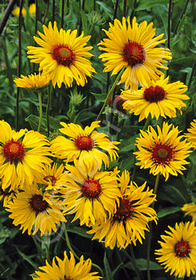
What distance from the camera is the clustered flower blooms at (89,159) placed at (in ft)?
1.72

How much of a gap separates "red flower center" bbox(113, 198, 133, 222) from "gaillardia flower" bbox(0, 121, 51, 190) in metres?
0.13

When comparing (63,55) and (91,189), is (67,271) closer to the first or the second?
(91,189)

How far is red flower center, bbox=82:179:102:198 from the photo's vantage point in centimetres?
52

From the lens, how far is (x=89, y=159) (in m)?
0.53

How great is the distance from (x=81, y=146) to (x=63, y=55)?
5.7 inches

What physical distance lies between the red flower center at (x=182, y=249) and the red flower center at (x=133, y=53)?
0.33 metres

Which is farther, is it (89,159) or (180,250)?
(180,250)

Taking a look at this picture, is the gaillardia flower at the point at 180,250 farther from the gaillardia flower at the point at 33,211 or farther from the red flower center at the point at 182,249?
the gaillardia flower at the point at 33,211

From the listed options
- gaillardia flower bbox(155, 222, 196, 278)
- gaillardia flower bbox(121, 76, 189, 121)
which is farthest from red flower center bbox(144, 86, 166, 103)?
gaillardia flower bbox(155, 222, 196, 278)

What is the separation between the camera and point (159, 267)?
0.75m

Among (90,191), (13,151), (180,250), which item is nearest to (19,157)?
(13,151)

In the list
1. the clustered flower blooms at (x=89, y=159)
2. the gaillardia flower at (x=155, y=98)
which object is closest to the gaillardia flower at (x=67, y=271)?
the clustered flower blooms at (x=89, y=159)

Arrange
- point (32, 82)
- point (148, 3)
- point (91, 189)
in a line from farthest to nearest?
1. point (148, 3)
2. point (32, 82)
3. point (91, 189)

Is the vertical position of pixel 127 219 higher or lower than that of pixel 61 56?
lower
